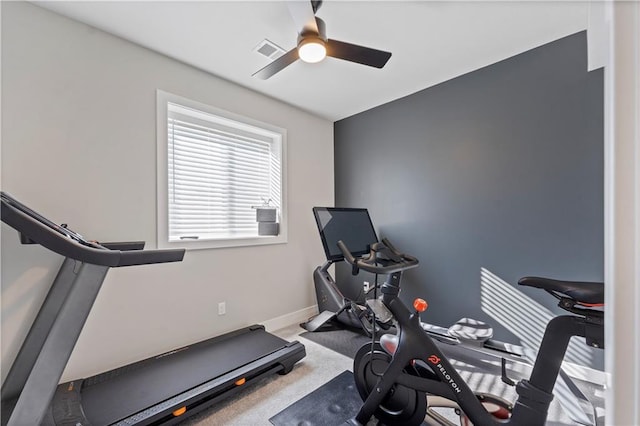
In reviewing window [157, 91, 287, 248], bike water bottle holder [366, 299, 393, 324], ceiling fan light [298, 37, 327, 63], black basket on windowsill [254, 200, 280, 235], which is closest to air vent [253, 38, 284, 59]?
ceiling fan light [298, 37, 327, 63]

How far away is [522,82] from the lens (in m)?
2.28

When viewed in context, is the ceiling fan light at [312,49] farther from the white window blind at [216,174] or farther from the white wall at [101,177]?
the white window blind at [216,174]

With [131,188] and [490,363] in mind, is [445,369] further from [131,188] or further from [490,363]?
[131,188]

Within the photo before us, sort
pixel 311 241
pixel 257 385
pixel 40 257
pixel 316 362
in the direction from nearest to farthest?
pixel 40 257
pixel 257 385
pixel 316 362
pixel 311 241

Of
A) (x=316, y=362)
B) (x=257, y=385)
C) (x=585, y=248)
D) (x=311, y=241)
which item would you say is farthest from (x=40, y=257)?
(x=585, y=248)

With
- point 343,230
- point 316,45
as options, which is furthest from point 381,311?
point 316,45

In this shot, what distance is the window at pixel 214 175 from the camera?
7.59 feet

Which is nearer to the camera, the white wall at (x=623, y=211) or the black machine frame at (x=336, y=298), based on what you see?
the white wall at (x=623, y=211)

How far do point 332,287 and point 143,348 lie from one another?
1820 millimetres

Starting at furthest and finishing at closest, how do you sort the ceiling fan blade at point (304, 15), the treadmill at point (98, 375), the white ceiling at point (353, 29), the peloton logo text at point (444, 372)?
the white ceiling at point (353, 29) < the ceiling fan blade at point (304, 15) < the peloton logo text at point (444, 372) < the treadmill at point (98, 375)

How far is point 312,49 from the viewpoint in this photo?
5.48 feet

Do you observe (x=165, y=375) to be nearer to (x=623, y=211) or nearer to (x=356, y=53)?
(x=623, y=211)

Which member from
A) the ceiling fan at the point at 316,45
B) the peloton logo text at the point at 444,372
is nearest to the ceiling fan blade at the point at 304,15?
the ceiling fan at the point at 316,45

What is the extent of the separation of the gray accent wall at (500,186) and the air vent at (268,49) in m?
1.57
